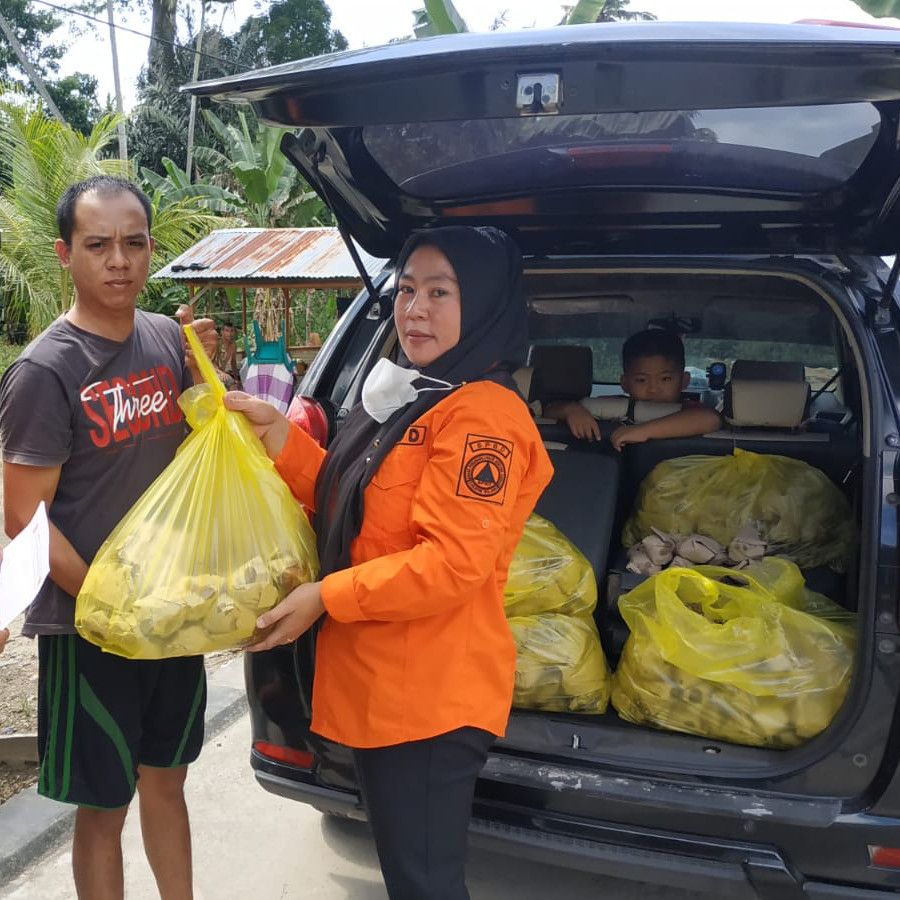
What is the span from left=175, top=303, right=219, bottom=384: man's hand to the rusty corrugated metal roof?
20.9 ft

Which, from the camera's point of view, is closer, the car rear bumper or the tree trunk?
the car rear bumper

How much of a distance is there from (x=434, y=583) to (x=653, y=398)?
7.10 ft

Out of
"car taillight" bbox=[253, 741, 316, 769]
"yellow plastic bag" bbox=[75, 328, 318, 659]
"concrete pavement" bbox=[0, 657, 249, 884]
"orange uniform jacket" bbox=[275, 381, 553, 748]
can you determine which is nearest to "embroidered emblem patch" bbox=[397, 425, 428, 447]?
"orange uniform jacket" bbox=[275, 381, 553, 748]

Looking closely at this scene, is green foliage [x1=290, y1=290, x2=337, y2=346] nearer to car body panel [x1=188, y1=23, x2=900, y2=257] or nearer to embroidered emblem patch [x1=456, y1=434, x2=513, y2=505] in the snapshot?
car body panel [x1=188, y1=23, x2=900, y2=257]

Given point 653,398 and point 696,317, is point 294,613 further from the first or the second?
point 696,317

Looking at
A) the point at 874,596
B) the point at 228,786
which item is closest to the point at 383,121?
the point at 874,596

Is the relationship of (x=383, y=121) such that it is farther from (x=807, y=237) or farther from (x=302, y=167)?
(x=807, y=237)

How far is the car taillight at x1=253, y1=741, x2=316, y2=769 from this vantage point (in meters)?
2.13

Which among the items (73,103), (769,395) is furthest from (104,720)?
(73,103)

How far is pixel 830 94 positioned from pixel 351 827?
2.37 m

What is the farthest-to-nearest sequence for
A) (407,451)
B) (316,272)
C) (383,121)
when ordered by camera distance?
1. (316,272)
2. (383,121)
3. (407,451)

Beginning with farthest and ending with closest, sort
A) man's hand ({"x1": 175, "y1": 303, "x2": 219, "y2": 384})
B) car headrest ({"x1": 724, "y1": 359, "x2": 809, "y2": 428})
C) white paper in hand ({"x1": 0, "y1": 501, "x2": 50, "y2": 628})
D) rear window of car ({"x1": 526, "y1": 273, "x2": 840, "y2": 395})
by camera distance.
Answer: rear window of car ({"x1": 526, "y1": 273, "x2": 840, "y2": 395}) → car headrest ({"x1": 724, "y1": 359, "x2": 809, "y2": 428}) → man's hand ({"x1": 175, "y1": 303, "x2": 219, "y2": 384}) → white paper in hand ({"x1": 0, "y1": 501, "x2": 50, "y2": 628})

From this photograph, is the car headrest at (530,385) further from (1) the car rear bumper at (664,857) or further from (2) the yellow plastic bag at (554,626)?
(1) the car rear bumper at (664,857)

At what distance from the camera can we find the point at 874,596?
1810 mm
